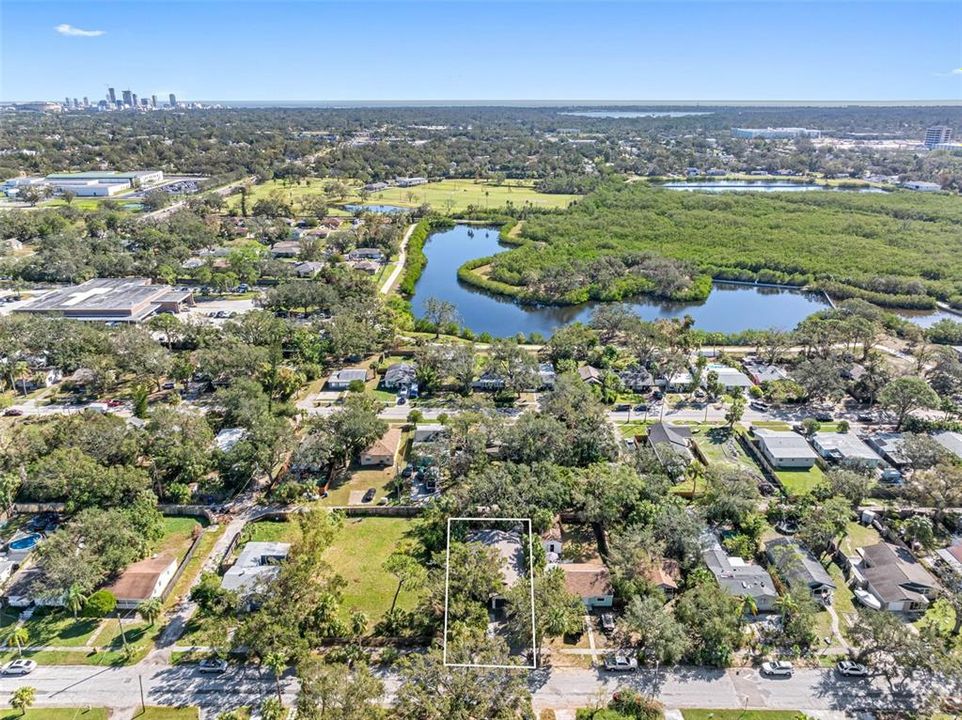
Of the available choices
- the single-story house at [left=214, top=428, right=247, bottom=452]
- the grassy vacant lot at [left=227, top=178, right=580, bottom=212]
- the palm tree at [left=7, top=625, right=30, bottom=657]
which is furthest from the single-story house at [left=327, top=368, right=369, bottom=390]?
the grassy vacant lot at [left=227, top=178, right=580, bottom=212]

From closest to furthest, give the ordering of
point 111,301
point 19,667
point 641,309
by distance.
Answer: point 19,667, point 111,301, point 641,309

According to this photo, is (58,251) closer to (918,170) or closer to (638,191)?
(638,191)

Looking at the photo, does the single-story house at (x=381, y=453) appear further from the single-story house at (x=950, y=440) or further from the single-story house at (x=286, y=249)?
Answer: the single-story house at (x=286, y=249)

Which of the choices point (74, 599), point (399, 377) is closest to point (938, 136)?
point (399, 377)

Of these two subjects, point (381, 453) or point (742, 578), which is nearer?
point (742, 578)

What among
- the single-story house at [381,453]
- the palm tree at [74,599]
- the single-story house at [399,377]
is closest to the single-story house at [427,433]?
the single-story house at [381,453]

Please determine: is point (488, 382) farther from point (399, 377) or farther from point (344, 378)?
point (344, 378)

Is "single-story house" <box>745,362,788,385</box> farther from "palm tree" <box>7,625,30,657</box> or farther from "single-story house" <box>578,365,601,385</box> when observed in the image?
"palm tree" <box>7,625,30,657</box>
